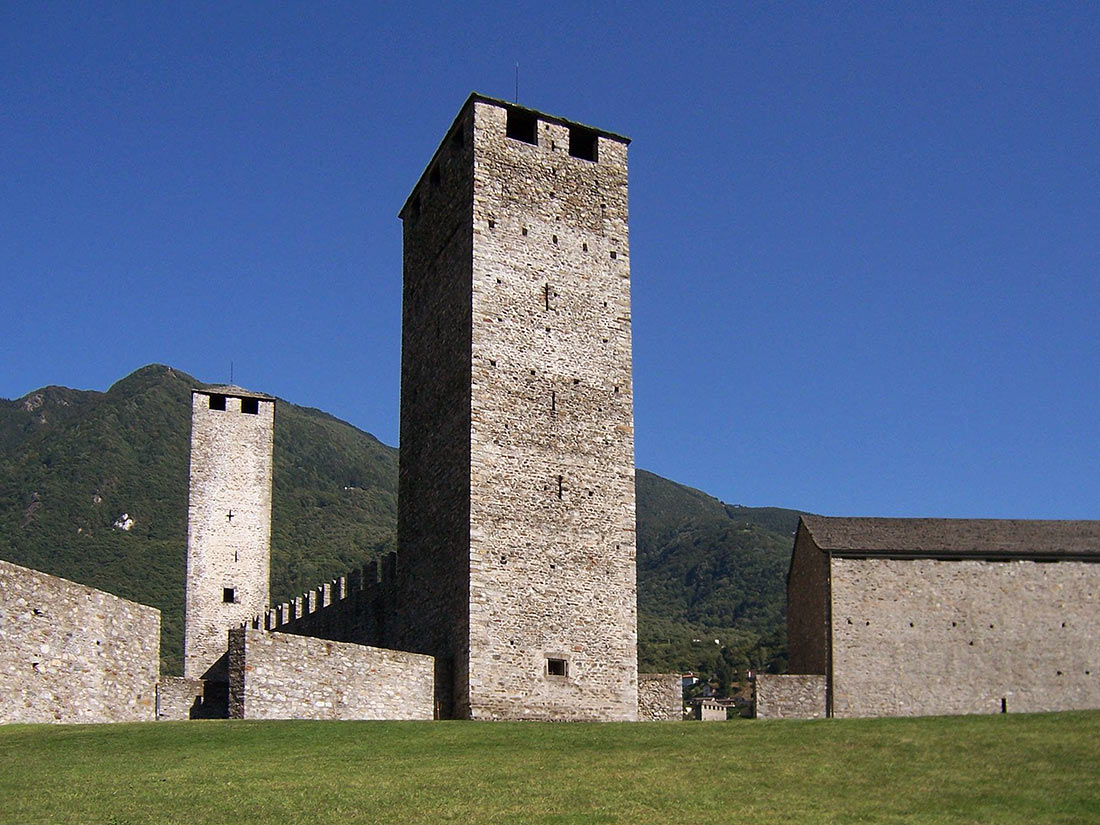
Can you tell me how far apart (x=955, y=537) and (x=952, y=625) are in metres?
2.44

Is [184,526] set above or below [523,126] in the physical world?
below

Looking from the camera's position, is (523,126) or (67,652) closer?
(67,652)

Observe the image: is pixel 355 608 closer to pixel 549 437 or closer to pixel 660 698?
pixel 549 437

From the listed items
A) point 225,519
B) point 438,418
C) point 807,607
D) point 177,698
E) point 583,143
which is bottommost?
point 177,698

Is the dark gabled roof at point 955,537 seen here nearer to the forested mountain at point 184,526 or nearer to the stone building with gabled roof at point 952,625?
the stone building with gabled roof at point 952,625

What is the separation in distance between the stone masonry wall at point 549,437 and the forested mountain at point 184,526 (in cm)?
3031

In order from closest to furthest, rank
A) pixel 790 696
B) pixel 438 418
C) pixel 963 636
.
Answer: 1. pixel 438 418
2. pixel 790 696
3. pixel 963 636

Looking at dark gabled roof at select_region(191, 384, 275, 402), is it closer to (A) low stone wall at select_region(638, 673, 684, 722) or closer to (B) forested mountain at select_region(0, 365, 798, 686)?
(B) forested mountain at select_region(0, 365, 798, 686)

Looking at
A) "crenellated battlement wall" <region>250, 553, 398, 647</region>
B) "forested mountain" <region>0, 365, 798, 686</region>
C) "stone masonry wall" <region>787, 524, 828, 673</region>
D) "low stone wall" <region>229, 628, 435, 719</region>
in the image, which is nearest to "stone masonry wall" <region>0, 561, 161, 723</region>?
"low stone wall" <region>229, 628, 435, 719</region>

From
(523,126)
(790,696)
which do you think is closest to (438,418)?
(523,126)

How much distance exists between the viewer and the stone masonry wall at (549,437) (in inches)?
1072

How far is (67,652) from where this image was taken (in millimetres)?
20984

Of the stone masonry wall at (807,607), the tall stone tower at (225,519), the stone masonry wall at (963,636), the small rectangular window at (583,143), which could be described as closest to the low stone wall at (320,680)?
the stone masonry wall at (807,607)

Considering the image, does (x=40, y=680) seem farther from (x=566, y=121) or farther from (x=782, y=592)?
(x=782, y=592)
